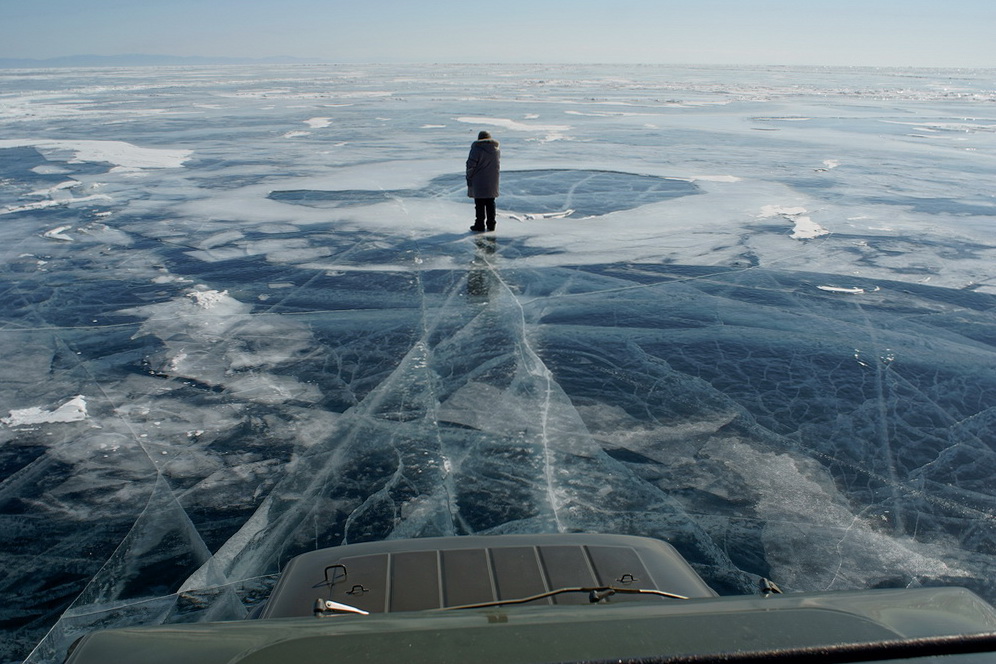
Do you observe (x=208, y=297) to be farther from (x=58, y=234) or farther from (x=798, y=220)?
(x=798, y=220)

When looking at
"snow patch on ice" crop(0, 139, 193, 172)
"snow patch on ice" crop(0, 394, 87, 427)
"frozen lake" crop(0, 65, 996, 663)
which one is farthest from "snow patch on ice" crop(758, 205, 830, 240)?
Result: "snow patch on ice" crop(0, 139, 193, 172)

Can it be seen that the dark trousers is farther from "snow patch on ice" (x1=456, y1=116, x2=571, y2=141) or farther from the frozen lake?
"snow patch on ice" (x1=456, y1=116, x2=571, y2=141)

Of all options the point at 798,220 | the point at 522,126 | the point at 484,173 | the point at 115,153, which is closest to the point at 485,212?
the point at 484,173

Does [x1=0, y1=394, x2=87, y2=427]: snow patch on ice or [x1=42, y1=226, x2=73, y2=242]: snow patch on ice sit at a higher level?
[x1=42, y1=226, x2=73, y2=242]: snow patch on ice

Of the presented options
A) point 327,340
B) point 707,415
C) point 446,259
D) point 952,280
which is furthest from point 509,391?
point 952,280

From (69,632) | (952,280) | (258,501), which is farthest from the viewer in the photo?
(952,280)

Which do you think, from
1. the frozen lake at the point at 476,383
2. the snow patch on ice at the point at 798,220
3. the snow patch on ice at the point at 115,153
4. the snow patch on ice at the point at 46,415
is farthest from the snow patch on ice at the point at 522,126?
the snow patch on ice at the point at 46,415

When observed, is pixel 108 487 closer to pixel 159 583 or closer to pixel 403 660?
pixel 159 583
